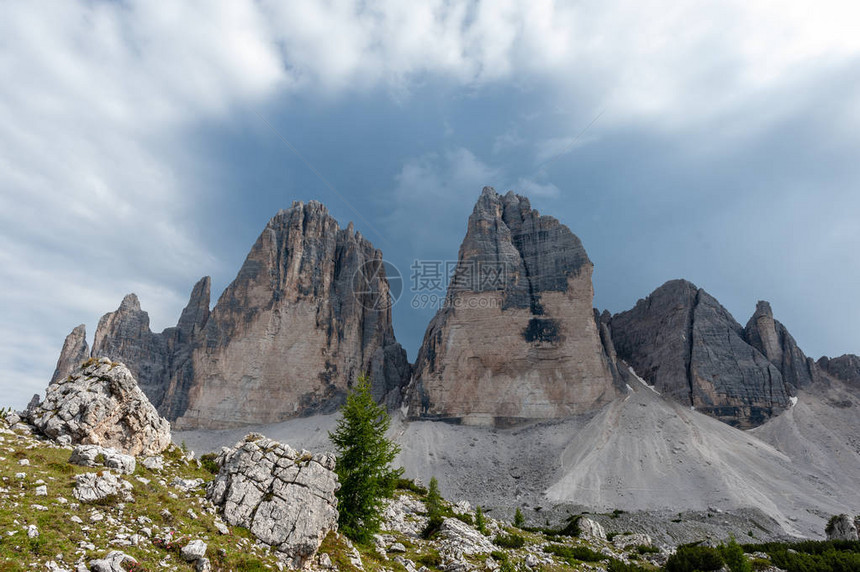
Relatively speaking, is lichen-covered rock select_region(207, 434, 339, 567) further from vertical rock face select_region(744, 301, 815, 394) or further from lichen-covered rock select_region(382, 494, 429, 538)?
vertical rock face select_region(744, 301, 815, 394)

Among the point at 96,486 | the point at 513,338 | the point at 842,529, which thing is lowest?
the point at 842,529

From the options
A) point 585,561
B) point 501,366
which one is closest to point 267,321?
point 501,366

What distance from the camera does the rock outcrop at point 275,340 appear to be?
112 m

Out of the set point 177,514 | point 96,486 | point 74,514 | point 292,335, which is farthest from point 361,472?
point 292,335

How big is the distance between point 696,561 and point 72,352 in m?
152

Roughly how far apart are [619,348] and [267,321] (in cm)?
9403

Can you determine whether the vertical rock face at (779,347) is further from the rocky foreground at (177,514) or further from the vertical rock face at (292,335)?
the rocky foreground at (177,514)

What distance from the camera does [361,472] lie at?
2264 cm

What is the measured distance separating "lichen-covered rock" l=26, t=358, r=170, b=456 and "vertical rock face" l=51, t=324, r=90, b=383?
417 feet

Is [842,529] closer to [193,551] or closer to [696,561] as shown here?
[696,561]

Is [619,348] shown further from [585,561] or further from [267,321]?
[585,561]

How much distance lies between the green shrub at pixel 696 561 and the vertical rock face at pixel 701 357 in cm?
8138

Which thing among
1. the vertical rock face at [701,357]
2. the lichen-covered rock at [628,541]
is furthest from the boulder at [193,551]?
the vertical rock face at [701,357]

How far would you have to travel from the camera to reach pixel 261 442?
62.1 ft
